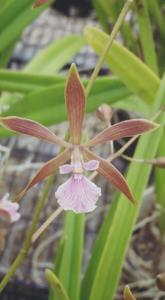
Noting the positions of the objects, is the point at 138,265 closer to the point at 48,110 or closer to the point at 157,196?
the point at 157,196

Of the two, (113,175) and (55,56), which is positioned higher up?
(55,56)

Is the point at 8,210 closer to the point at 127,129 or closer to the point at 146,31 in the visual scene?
the point at 127,129

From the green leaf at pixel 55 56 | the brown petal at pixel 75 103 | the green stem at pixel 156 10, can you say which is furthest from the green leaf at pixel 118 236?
the green leaf at pixel 55 56

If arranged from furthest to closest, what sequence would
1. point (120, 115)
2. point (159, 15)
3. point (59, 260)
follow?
point (120, 115) → point (159, 15) → point (59, 260)

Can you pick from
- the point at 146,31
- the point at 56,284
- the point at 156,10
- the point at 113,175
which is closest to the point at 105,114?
the point at 113,175

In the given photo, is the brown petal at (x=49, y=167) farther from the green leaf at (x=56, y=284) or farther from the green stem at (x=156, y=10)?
the green stem at (x=156, y=10)

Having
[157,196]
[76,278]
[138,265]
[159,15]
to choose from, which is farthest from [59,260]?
[159,15]

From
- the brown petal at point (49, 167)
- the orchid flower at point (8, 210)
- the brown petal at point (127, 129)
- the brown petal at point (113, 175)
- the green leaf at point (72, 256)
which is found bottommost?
the green leaf at point (72, 256)
